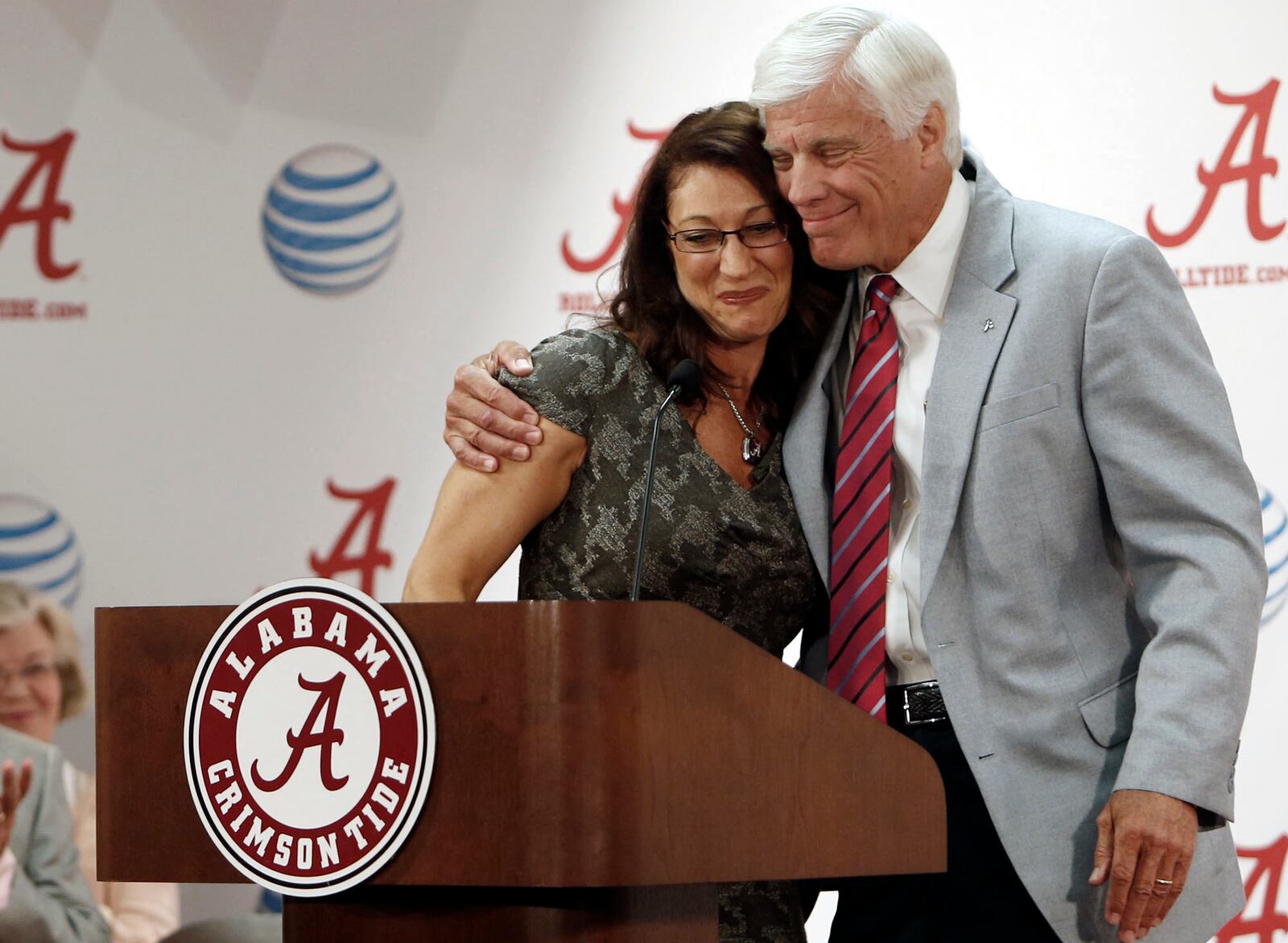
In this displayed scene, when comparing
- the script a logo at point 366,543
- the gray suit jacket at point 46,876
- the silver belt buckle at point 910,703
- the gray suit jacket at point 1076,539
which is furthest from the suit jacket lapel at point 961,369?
the gray suit jacket at point 46,876

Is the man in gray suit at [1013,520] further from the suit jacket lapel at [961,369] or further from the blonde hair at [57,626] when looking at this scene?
the blonde hair at [57,626]

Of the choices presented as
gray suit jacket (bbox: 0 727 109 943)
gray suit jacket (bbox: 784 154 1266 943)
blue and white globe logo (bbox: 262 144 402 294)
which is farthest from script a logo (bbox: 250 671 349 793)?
gray suit jacket (bbox: 0 727 109 943)

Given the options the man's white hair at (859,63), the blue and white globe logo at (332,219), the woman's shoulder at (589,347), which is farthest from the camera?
the blue and white globe logo at (332,219)

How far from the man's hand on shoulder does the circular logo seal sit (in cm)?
75

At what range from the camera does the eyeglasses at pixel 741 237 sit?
1857 mm

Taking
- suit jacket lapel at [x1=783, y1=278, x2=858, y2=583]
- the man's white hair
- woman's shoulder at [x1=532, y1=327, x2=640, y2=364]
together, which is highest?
the man's white hair

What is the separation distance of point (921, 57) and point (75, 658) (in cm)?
244

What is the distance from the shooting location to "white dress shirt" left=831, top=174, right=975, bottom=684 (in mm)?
1705

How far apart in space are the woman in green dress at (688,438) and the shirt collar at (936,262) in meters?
0.16

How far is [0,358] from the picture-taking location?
133 inches

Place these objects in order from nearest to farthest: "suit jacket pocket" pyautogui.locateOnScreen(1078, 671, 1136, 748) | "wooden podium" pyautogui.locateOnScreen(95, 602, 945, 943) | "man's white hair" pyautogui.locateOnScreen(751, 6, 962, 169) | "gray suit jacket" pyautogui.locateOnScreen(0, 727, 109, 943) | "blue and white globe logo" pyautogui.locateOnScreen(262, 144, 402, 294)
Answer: "wooden podium" pyautogui.locateOnScreen(95, 602, 945, 943) → "suit jacket pocket" pyautogui.locateOnScreen(1078, 671, 1136, 748) → "man's white hair" pyautogui.locateOnScreen(751, 6, 962, 169) → "gray suit jacket" pyautogui.locateOnScreen(0, 727, 109, 943) → "blue and white globe logo" pyautogui.locateOnScreen(262, 144, 402, 294)

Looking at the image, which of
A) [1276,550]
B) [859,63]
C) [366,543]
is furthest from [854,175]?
[366,543]

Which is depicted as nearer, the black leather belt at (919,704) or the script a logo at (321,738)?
the script a logo at (321,738)

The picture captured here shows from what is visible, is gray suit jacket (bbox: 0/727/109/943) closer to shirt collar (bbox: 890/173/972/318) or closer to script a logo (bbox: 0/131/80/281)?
script a logo (bbox: 0/131/80/281)
